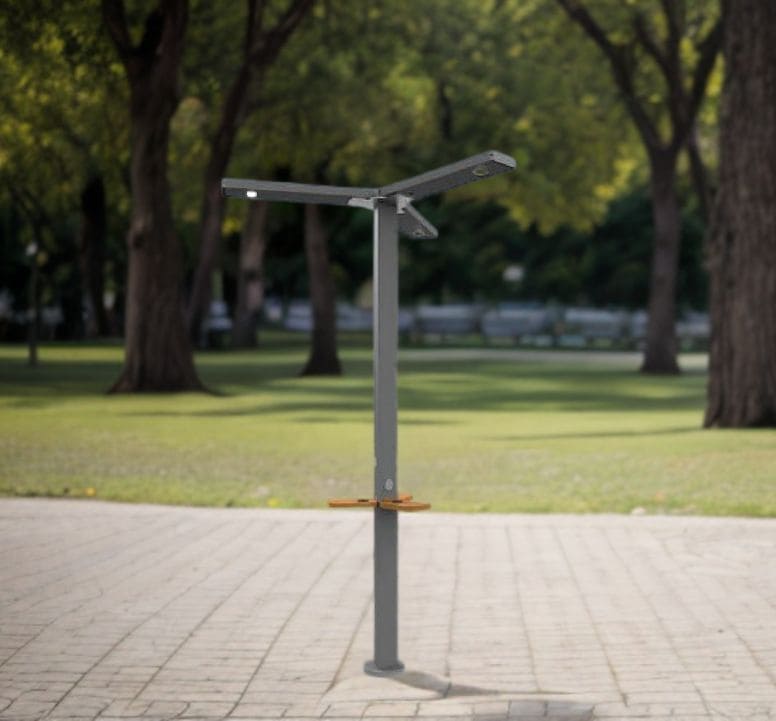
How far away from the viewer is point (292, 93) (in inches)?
1288

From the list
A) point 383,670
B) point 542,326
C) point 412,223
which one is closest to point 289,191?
point 412,223

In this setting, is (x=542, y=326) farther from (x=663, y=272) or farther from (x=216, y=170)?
(x=216, y=170)

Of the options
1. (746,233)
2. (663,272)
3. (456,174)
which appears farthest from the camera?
(663,272)

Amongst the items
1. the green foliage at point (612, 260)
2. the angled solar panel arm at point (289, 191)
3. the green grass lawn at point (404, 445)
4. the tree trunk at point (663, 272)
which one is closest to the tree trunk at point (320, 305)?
the green grass lawn at point (404, 445)

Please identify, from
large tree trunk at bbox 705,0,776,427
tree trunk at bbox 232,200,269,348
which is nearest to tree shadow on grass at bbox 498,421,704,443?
large tree trunk at bbox 705,0,776,427

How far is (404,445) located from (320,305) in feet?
54.8

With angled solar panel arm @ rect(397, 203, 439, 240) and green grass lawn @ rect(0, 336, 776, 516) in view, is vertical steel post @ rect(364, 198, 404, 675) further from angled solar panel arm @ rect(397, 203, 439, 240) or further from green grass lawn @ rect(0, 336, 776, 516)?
green grass lawn @ rect(0, 336, 776, 516)

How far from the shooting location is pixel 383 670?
6.52 m

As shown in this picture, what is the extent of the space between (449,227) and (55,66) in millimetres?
42235

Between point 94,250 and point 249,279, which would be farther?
point 249,279

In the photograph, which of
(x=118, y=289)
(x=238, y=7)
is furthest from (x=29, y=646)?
(x=118, y=289)

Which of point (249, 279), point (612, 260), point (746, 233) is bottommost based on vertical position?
Result: point (249, 279)

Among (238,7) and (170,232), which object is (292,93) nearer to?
(238,7)

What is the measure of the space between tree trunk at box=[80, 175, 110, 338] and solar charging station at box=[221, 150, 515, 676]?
43.7 meters
